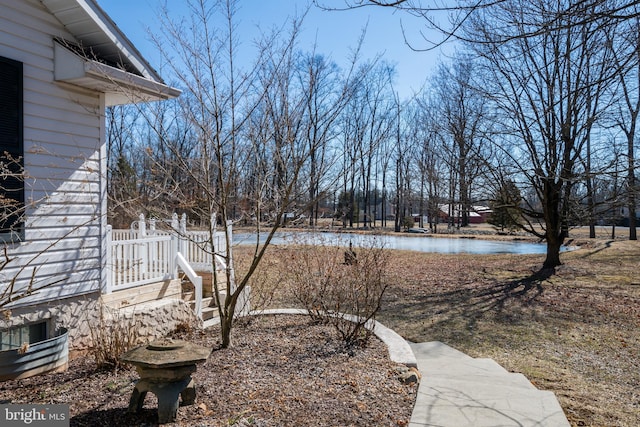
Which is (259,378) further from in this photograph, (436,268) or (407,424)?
(436,268)

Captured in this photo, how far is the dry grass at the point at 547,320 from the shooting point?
441cm

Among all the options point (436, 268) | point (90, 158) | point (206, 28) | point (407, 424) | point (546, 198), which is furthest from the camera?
point (436, 268)

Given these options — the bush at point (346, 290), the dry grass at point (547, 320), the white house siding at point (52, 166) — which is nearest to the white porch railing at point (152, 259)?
the white house siding at point (52, 166)

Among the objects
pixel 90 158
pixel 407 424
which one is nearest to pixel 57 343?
pixel 90 158

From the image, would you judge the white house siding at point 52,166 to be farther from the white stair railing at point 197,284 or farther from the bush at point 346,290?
the bush at point 346,290

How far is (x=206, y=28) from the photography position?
182 inches

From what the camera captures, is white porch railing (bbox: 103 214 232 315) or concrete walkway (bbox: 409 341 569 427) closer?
concrete walkway (bbox: 409 341 569 427)

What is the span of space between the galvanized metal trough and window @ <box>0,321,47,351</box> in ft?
1.20

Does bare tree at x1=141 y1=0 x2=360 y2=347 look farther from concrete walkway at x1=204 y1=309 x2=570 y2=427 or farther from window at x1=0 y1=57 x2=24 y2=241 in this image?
concrete walkway at x1=204 y1=309 x2=570 y2=427

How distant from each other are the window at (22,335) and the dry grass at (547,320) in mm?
3735

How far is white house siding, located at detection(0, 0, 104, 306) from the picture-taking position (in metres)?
4.29

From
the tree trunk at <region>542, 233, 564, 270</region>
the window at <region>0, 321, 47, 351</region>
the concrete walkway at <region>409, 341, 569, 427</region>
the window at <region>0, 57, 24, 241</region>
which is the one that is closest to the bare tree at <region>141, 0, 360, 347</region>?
the window at <region>0, 57, 24, 241</region>

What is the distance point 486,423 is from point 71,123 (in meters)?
4.96

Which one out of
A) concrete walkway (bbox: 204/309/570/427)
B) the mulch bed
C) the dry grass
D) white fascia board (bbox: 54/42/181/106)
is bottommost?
the dry grass
